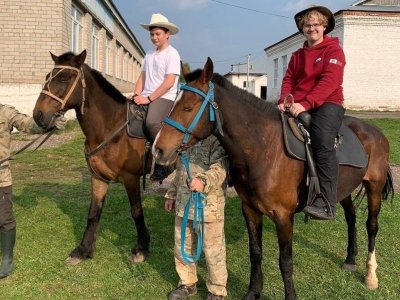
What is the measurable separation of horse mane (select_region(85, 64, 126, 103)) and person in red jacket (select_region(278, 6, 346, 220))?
189 cm

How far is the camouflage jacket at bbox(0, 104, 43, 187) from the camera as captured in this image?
3.92 m

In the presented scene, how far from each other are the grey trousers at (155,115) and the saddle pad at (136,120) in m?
0.12

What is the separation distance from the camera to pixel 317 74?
359 cm

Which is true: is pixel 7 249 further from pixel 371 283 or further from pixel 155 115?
pixel 371 283

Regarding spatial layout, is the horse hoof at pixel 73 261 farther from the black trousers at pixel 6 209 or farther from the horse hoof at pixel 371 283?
the horse hoof at pixel 371 283

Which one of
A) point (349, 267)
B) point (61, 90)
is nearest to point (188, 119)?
point (61, 90)

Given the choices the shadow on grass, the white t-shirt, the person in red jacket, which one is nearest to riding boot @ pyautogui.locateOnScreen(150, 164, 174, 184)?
the white t-shirt

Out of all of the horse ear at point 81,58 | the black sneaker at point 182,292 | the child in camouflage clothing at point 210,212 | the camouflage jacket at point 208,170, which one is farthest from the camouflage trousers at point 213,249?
the horse ear at point 81,58

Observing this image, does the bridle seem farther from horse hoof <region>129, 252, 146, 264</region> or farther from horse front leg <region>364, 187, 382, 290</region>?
horse front leg <region>364, 187, 382, 290</region>

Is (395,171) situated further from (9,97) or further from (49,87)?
(9,97)

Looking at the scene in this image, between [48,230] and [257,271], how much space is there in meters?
3.10

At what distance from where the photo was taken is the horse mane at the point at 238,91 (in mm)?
2990

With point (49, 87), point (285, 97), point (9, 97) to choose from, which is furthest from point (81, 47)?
point (285, 97)

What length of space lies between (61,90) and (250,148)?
81.0 inches
